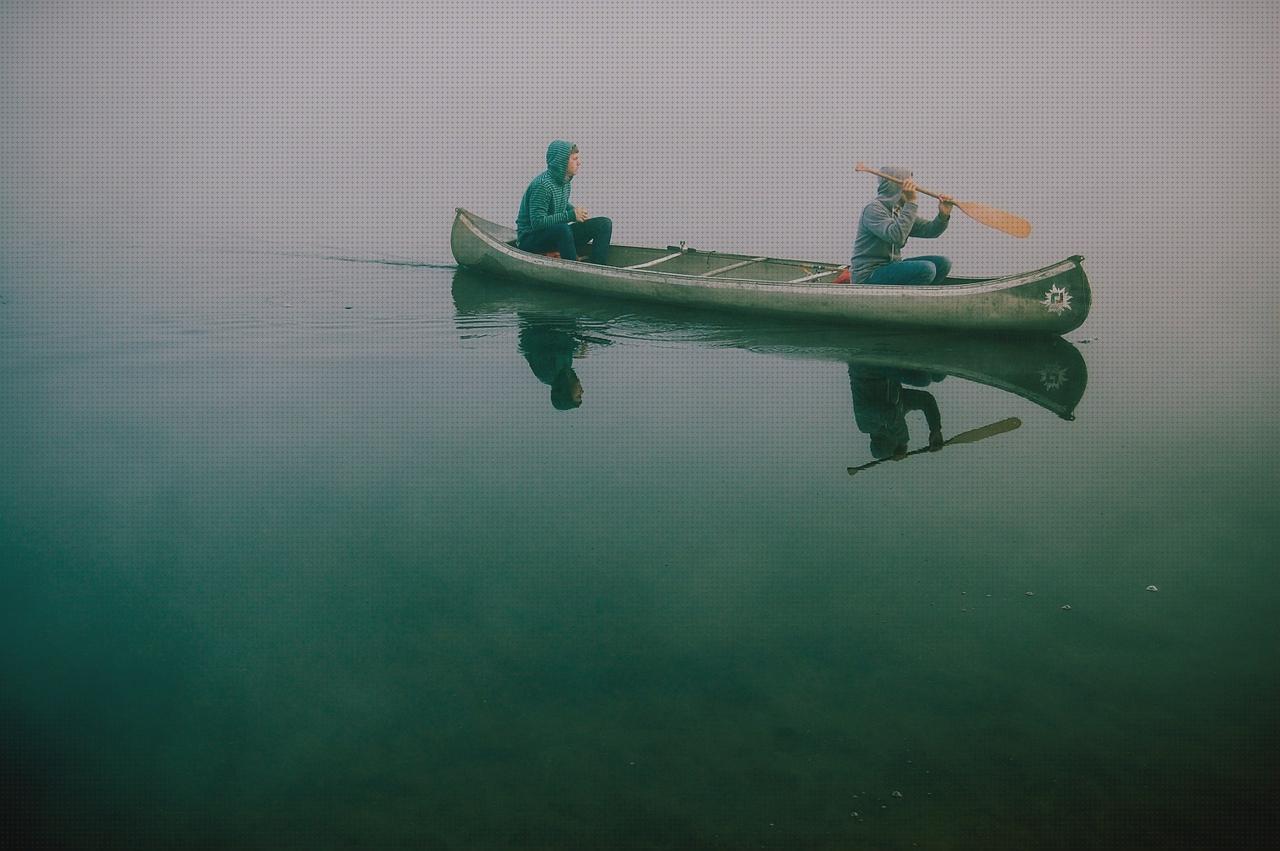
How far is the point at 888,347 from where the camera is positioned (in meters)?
8.96

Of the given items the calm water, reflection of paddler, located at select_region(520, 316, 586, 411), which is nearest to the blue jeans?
the calm water

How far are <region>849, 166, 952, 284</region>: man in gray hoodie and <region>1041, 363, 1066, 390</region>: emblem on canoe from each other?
1.35 metres

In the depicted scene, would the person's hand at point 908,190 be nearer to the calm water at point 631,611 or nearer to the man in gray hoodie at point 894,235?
the man in gray hoodie at point 894,235

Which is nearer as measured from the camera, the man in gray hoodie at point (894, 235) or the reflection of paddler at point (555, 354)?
the reflection of paddler at point (555, 354)

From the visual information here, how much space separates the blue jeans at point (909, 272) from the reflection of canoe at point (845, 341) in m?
0.55

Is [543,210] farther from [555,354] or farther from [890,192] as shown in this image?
[890,192]

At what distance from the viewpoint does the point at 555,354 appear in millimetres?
9031

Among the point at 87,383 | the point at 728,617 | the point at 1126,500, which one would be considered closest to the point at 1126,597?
the point at 1126,500

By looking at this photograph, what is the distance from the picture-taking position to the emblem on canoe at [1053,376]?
7.98 meters

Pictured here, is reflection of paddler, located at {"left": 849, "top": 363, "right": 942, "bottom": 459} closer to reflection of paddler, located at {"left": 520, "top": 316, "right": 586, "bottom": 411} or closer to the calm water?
the calm water

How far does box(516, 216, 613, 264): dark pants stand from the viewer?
38.3 feet

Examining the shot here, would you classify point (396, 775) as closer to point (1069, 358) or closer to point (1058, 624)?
point (1058, 624)

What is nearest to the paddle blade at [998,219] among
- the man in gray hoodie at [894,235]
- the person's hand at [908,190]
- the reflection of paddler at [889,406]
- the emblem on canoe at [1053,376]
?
Answer: the man in gray hoodie at [894,235]

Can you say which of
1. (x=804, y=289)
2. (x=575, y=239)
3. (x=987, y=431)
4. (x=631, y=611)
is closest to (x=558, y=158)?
(x=575, y=239)
